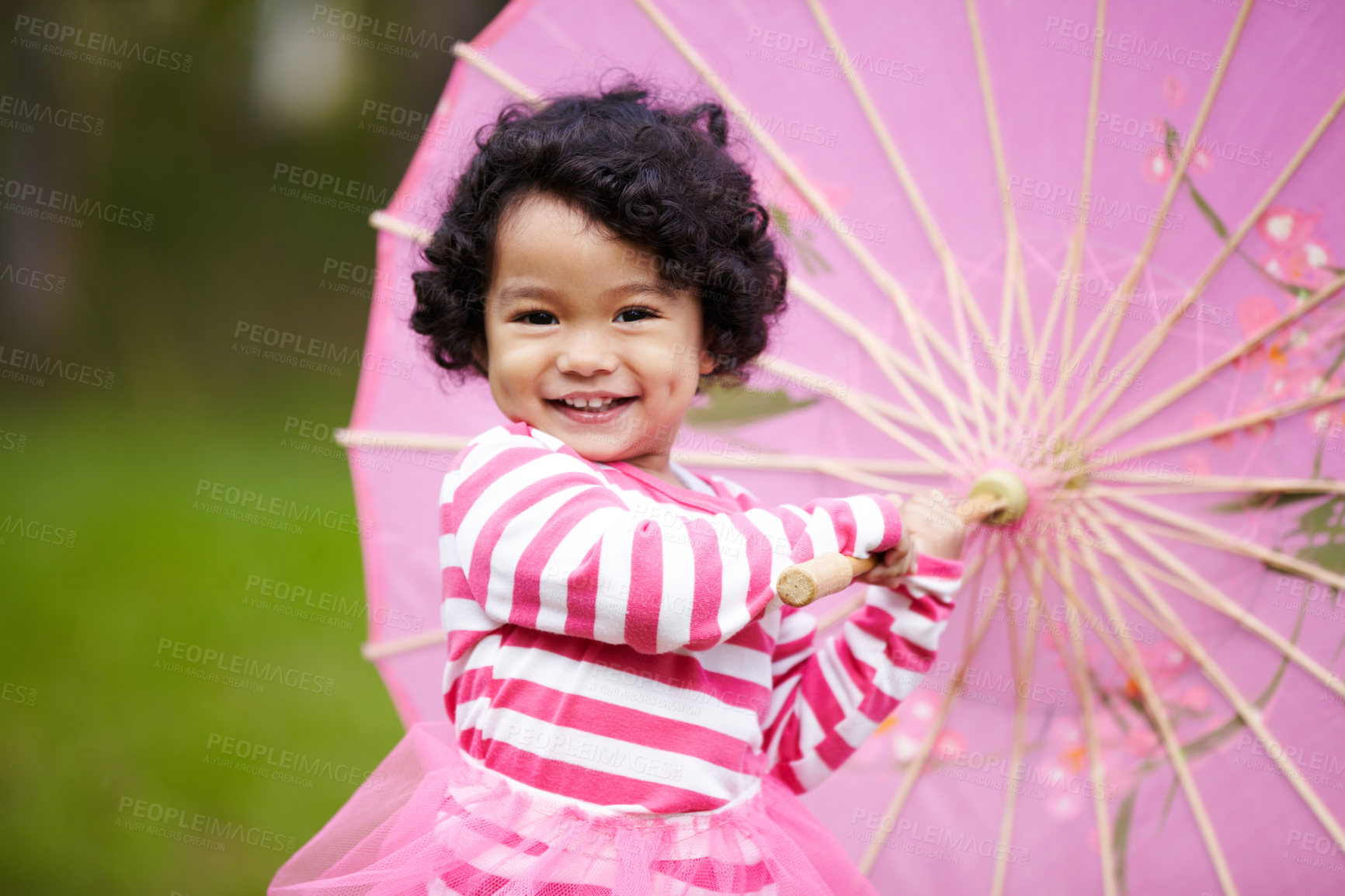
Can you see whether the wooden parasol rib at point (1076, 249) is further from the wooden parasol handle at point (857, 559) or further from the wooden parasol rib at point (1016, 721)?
the wooden parasol rib at point (1016, 721)

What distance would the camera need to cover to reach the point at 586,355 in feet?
3.71

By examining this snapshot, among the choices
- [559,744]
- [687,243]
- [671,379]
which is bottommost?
[559,744]

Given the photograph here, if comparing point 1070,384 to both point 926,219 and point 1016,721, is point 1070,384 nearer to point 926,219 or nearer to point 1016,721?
point 926,219

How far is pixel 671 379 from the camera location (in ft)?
3.92

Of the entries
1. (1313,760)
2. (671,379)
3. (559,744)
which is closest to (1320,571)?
(1313,760)

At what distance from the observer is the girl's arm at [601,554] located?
102 cm

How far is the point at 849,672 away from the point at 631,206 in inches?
23.3

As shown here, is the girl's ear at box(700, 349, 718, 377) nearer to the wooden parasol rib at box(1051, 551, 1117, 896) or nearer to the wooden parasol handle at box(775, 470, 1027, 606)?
the wooden parasol handle at box(775, 470, 1027, 606)

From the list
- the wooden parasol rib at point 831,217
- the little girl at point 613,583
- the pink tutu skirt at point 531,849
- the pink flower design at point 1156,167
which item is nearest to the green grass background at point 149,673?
the pink tutu skirt at point 531,849

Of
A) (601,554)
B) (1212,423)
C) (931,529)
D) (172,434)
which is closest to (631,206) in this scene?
(601,554)

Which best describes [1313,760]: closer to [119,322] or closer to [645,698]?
[645,698]

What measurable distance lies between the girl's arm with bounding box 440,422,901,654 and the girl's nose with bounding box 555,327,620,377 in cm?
8

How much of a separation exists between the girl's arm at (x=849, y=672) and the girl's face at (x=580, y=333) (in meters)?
0.32

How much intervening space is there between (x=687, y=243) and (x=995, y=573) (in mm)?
581
